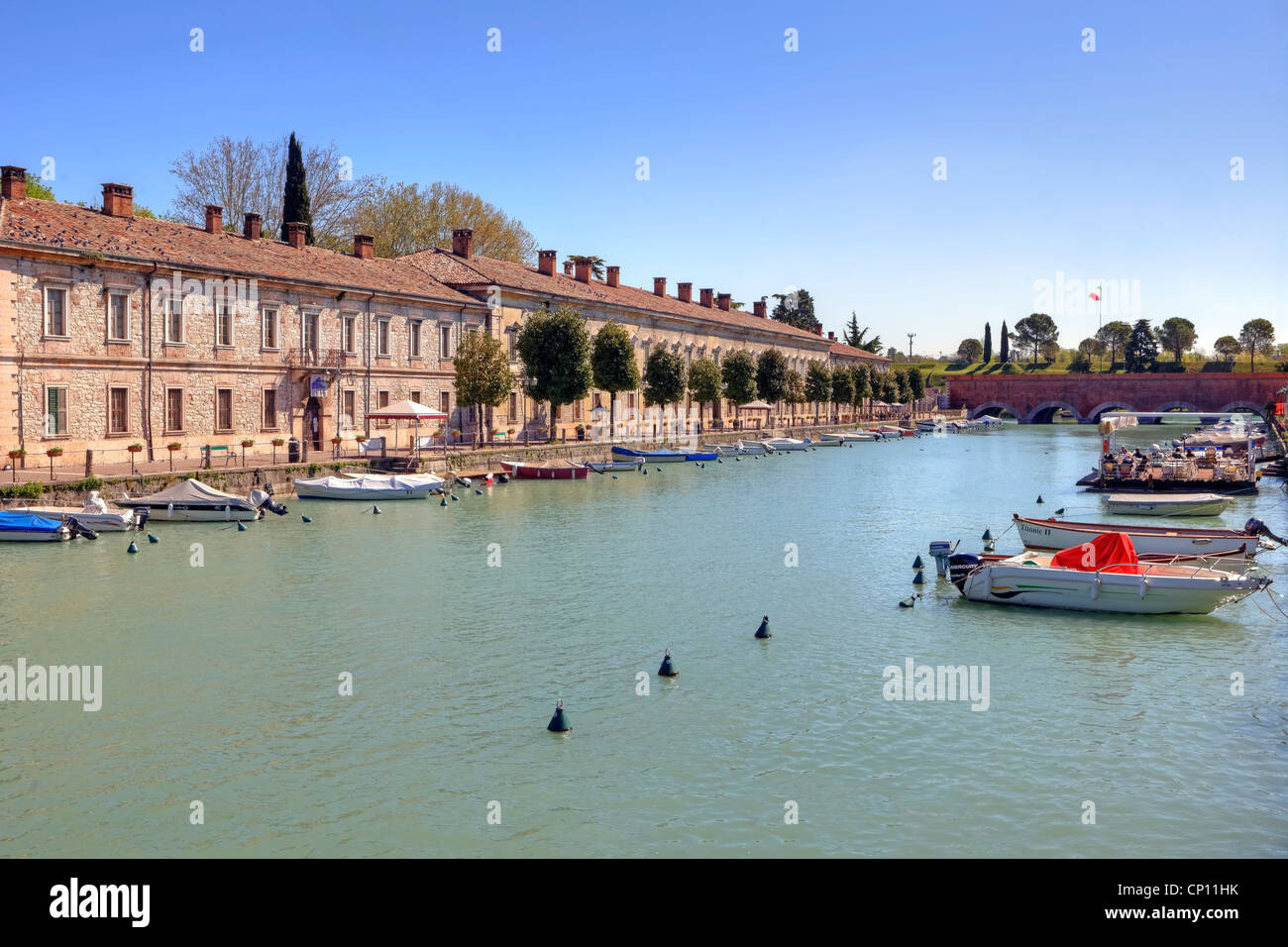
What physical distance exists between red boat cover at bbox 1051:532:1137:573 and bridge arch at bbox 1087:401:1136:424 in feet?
399

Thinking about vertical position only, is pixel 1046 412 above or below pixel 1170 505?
above

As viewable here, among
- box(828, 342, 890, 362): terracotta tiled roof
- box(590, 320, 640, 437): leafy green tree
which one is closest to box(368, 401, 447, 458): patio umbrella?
box(590, 320, 640, 437): leafy green tree

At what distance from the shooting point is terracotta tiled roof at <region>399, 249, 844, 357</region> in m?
63.8

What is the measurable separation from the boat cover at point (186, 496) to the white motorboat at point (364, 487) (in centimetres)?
578

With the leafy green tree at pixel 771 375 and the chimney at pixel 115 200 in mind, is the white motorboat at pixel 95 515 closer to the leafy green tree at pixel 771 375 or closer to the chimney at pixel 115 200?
the chimney at pixel 115 200

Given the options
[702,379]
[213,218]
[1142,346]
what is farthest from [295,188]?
[1142,346]

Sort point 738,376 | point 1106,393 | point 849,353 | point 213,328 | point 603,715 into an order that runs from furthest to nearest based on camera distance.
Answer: point 1106,393
point 849,353
point 738,376
point 213,328
point 603,715

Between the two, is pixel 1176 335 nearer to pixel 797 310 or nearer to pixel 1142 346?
pixel 1142 346

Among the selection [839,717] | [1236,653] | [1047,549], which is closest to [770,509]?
[1047,549]

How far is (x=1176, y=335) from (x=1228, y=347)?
34.3 feet

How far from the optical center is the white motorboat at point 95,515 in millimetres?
31094

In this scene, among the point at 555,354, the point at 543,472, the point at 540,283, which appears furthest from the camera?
the point at 540,283

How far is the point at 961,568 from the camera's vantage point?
24.2 metres

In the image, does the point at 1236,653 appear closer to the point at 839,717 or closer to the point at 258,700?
the point at 839,717
